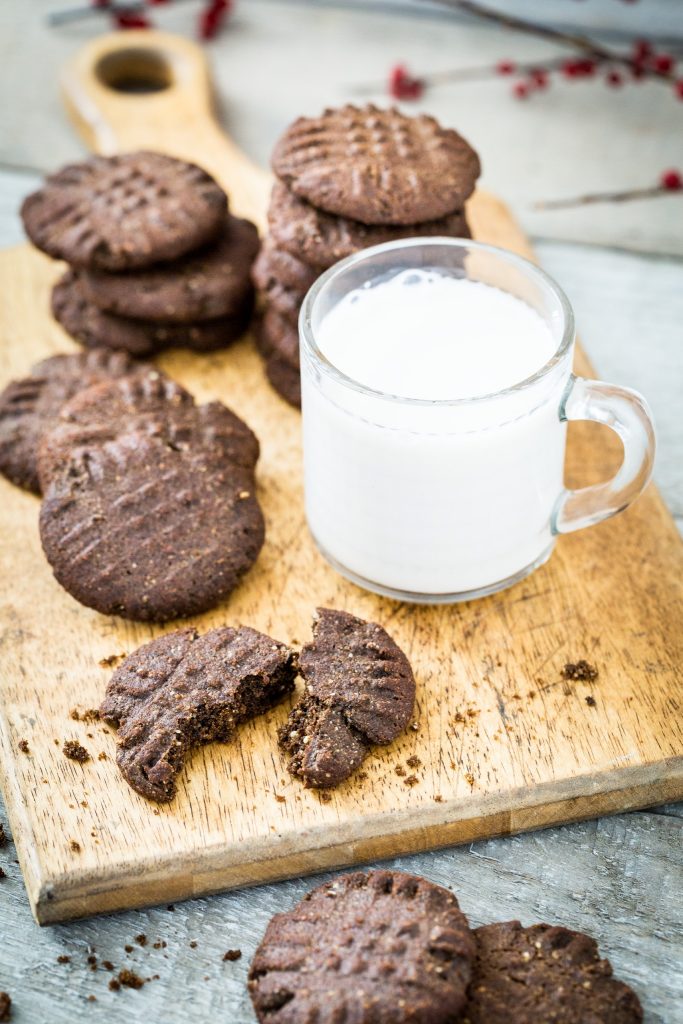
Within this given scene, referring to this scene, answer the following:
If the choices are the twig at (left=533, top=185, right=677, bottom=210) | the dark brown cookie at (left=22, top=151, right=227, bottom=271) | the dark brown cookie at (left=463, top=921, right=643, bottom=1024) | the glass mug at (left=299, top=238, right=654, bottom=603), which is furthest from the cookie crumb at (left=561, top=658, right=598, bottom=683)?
the twig at (left=533, top=185, right=677, bottom=210)

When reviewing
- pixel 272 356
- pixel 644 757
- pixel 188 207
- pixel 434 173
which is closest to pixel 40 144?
pixel 188 207

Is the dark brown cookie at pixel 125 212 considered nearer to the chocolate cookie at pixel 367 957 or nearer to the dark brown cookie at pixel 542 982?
the chocolate cookie at pixel 367 957

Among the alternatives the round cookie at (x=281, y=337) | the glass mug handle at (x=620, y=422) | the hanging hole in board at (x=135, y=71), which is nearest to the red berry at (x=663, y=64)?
the hanging hole in board at (x=135, y=71)

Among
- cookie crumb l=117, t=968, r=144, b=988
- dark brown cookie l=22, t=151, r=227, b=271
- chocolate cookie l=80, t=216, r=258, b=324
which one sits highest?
dark brown cookie l=22, t=151, r=227, b=271

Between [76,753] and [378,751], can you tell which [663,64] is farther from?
[76,753]

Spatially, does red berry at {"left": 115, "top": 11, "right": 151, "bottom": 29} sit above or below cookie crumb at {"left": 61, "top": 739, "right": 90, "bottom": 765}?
above

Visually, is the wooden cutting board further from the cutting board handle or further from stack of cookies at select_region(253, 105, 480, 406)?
the cutting board handle

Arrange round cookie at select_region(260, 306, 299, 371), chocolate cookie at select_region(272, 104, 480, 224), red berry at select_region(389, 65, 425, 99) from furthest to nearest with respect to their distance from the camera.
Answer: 1. red berry at select_region(389, 65, 425, 99)
2. round cookie at select_region(260, 306, 299, 371)
3. chocolate cookie at select_region(272, 104, 480, 224)

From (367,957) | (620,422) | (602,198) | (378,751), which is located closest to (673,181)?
(602,198)
